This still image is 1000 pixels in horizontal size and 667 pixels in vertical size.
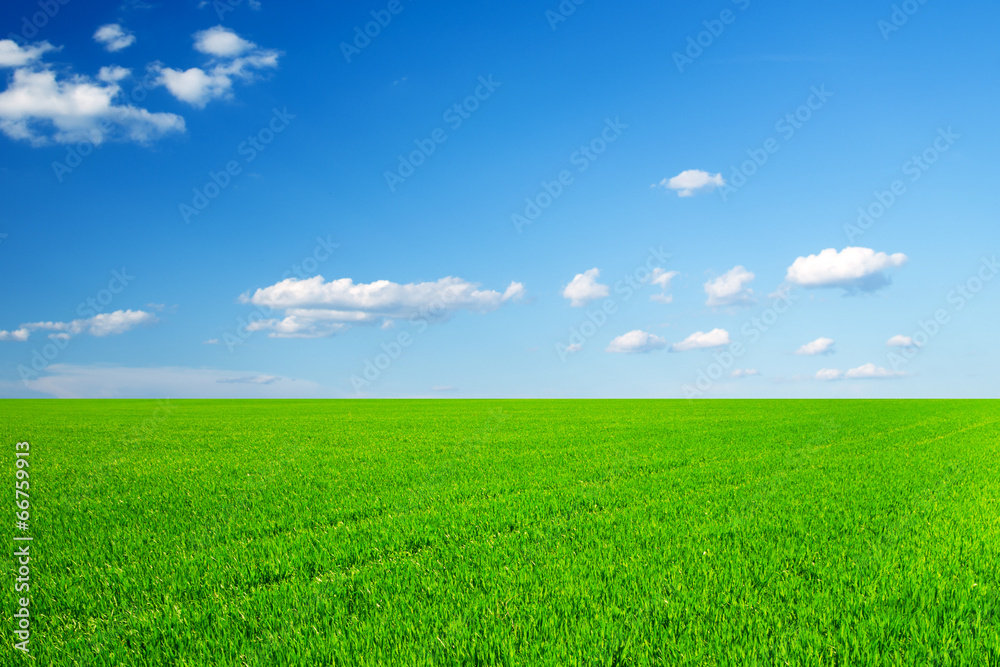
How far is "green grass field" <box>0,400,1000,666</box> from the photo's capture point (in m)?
4.68

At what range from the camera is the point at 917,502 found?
991 centimetres

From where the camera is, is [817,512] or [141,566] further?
[817,512]

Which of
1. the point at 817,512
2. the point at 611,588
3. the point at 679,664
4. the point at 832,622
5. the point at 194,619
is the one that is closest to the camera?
the point at 679,664

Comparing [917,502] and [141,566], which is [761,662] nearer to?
[141,566]

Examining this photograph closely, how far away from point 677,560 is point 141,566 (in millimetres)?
6294

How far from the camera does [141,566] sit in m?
7.00

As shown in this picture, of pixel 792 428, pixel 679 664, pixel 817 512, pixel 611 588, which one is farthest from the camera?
pixel 792 428

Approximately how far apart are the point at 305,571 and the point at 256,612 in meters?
1.20

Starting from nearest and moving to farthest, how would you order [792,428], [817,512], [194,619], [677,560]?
[194,619], [677,560], [817,512], [792,428]

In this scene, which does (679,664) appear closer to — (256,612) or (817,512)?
(256,612)

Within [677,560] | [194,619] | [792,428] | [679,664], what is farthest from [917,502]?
[792,428]

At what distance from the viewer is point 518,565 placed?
6.51 m

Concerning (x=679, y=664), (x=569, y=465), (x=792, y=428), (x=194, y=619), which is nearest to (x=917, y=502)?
(x=569, y=465)

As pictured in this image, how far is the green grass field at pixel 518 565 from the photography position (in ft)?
15.3
